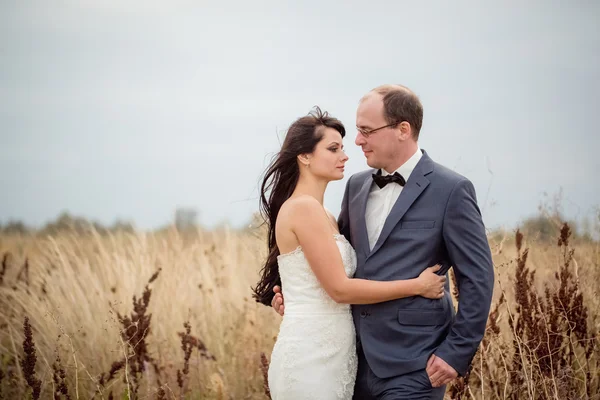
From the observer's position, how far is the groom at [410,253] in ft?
11.2

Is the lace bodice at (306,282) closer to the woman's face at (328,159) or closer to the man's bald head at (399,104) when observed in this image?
the woman's face at (328,159)

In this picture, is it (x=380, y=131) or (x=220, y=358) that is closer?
(x=380, y=131)

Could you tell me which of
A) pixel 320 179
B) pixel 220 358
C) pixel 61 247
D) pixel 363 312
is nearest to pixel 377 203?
pixel 320 179

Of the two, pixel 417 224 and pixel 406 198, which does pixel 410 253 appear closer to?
pixel 417 224

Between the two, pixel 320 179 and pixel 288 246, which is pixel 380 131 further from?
pixel 288 246

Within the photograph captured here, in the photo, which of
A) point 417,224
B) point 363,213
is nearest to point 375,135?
point 363,213

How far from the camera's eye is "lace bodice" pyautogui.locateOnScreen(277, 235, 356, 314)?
150 inches

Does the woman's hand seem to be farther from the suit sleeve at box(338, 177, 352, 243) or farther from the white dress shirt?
the suit sleeve at box(338, 177, 352, 243)

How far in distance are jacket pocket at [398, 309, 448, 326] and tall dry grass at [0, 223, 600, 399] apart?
1253 mm

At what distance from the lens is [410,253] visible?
3.54m

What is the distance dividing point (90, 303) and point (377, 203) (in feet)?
17.0

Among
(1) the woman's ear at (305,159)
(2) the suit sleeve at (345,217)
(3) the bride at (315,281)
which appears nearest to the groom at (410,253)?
(3) the bride at (315,281)

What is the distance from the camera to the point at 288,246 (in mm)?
3895

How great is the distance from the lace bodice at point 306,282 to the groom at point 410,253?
3.0 inches
